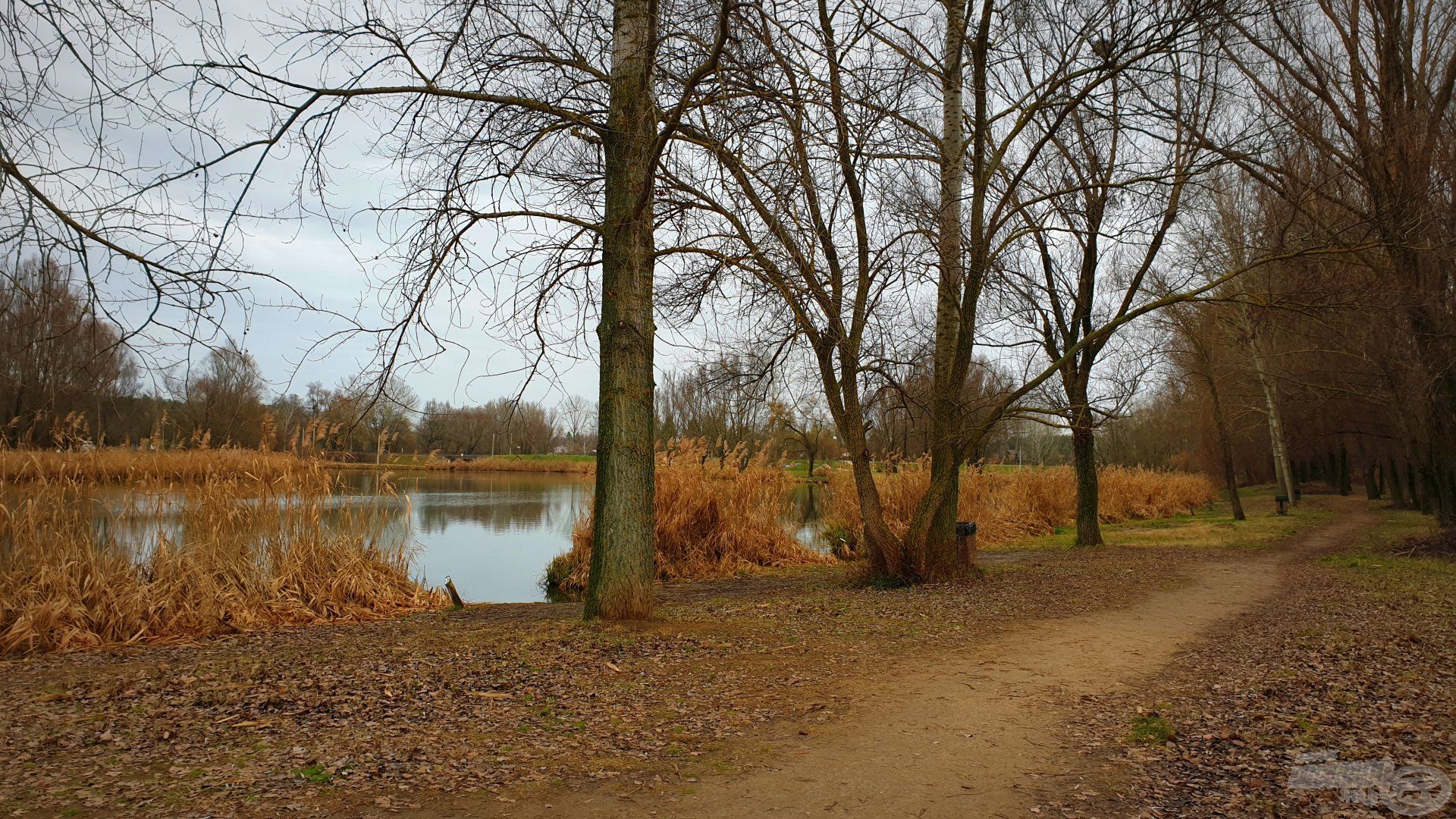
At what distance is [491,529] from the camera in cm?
1741

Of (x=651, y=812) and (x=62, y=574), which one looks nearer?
(x=651, y=812)

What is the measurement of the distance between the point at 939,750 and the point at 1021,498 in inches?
695

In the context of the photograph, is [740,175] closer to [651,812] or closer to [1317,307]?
[651,812]

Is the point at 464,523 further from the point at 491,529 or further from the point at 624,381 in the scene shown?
the point at 624,381

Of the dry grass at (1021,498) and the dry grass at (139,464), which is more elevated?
the dry grass at (139,464)

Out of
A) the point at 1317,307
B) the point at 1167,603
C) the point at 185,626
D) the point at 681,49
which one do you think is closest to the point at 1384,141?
the point at 1317,307

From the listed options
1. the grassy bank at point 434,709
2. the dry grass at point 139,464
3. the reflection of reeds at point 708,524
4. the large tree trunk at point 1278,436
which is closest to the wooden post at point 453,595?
the grassy bank at point 434,709

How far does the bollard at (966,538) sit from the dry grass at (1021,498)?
3.43 metres

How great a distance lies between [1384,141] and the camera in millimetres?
11523

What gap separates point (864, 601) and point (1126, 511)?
19013 mm

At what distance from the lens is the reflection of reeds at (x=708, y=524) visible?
486 inches

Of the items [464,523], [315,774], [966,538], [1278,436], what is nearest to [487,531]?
[464,523]

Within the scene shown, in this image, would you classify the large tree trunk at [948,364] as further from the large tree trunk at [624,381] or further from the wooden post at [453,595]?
the wooden post at [453,595]

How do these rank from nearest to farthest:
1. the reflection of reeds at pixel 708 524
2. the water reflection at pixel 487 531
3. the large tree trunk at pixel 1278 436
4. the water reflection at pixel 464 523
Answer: the water reflection at pixel 464 523, the water reflection at pixel 487 531, the reflection of reeds at pixel 708 524, the large tree trunk at pixel 1278 436
